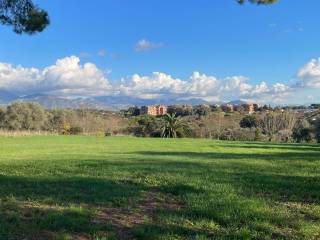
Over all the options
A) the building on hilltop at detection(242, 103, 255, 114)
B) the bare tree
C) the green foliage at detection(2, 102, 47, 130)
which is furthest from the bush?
the building on hilltop at detection(242, 103, 255, 114)

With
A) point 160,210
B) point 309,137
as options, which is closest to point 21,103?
point 309,137

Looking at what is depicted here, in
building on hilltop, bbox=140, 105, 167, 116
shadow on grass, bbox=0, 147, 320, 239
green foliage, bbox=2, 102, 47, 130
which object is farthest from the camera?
building on hilltop, bbox=140, 105, 167, 116

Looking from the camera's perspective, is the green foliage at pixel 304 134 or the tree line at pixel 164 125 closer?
the green foliage at pixel 304 134

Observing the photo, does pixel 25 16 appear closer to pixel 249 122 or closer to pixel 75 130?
pixel 75 130

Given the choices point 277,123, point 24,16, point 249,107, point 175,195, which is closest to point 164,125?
point 277,123

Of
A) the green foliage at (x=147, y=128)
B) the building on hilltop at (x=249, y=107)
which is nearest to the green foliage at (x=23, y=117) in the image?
the green foliage at (x=147, y=128)

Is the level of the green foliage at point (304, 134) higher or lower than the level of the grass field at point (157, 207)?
lower

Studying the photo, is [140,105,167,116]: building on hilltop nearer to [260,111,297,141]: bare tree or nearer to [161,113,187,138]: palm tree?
[260,111,297,141]: bare tree

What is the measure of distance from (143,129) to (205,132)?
12692mm

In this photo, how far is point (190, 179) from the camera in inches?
509

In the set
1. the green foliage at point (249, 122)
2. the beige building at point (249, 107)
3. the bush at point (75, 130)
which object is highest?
the beige building at point (249, 107)

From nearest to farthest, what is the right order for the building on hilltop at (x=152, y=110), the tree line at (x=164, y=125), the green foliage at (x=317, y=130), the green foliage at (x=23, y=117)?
the green foliage at (x=317, y=130)
the tree line at (x=164, y=125)
the green foliage at (x=23, y=117)
the building on hilltop at (x=152, y=110)

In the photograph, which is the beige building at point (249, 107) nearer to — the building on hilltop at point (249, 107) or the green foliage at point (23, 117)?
the building on hilltop at point (249, 107)

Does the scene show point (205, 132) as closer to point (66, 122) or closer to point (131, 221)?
point (66, 122)
